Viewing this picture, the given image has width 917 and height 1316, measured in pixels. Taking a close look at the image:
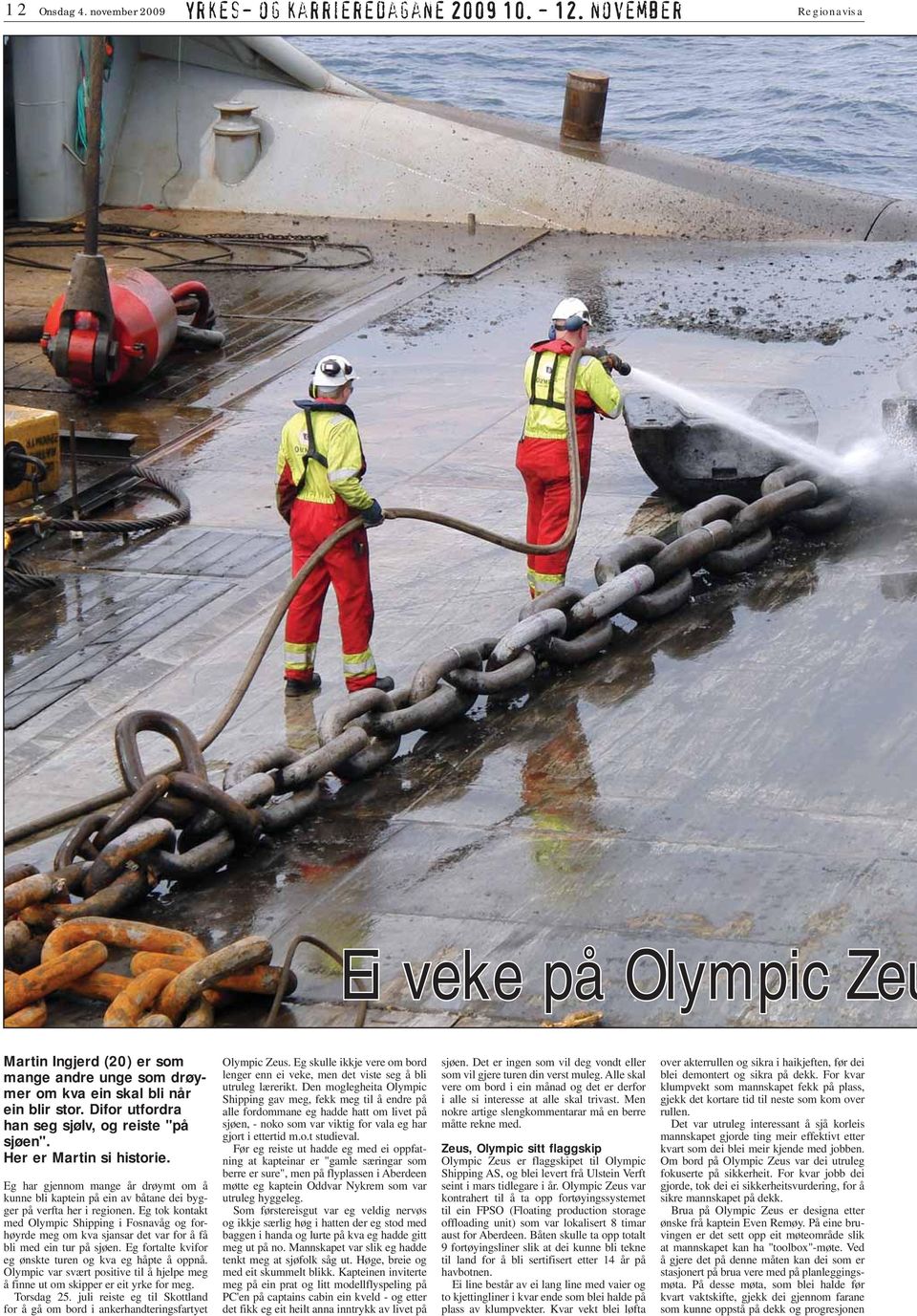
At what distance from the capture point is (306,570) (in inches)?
235

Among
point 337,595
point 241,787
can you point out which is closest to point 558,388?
point 337,595

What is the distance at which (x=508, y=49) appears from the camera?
3534 cm

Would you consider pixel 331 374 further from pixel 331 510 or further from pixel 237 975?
pixel 237 975

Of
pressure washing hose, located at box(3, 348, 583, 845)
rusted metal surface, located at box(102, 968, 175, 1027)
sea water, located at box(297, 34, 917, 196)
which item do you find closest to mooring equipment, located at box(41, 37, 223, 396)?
pressure washing hose, located at box(3, 348, 583, 845)

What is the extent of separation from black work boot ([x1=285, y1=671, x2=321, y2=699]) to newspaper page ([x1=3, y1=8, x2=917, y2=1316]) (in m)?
0.01

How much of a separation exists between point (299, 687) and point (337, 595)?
41 cm

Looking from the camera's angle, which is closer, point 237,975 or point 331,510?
point 237,975

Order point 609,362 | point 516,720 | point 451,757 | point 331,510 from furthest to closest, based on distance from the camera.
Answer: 1. point 609,362
2. point 331,510
3. point 516,720
4. point 451,757

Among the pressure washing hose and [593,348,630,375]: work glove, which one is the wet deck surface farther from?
[593,348,630,375]: work glove

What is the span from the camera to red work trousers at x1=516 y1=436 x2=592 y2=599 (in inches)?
275

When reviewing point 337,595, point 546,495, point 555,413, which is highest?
point 555,413
